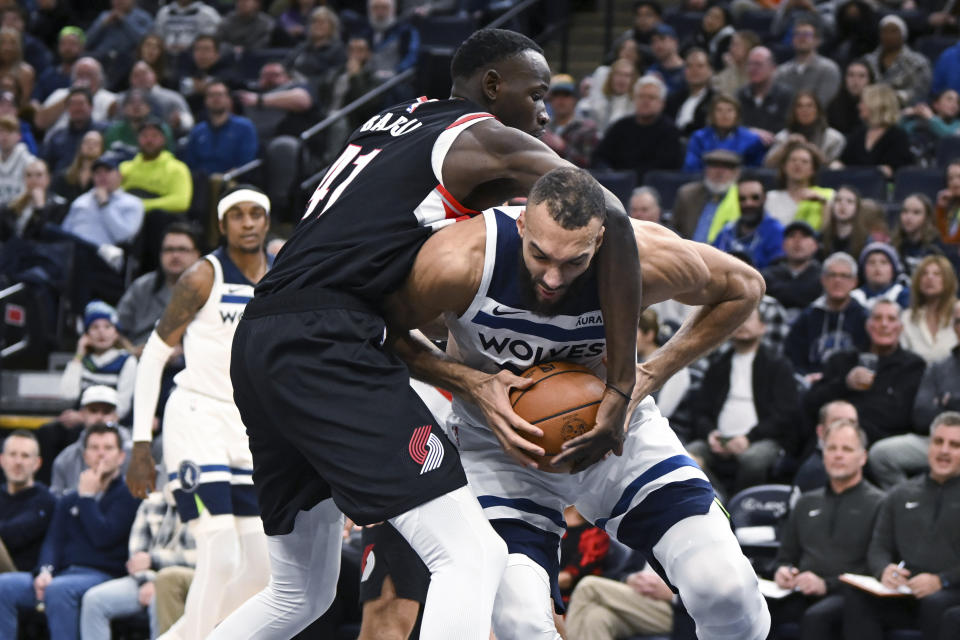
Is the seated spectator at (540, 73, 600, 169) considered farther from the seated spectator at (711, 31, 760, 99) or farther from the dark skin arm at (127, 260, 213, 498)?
the dark skin arm at (127, 260, 213, 498)

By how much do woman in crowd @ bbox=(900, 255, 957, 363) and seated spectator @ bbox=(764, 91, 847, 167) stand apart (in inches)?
85.4

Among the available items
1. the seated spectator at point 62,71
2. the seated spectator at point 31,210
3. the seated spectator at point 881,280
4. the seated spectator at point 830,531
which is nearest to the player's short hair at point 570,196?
the seated spectator at point 830,531

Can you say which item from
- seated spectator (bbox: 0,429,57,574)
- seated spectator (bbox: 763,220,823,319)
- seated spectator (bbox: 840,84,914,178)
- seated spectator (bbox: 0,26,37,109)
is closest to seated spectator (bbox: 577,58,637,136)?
seated spectator (bbox: 840,84,914,178)

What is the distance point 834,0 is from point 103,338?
23.4 ft

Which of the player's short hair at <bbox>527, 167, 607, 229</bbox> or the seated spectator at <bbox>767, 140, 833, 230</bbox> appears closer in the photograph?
the player's short hair at <bbox>527, 167, 607, 229</bbox>

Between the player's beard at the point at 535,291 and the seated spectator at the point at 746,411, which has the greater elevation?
the player's beard at the point at 535,291

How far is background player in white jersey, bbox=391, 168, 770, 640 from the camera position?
4117 mm

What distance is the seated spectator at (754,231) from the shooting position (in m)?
9.73

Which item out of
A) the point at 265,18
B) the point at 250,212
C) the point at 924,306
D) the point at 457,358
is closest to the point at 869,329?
the point at 924,306

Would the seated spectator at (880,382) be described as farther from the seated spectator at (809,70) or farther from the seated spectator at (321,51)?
the seated spectator at (321,51)

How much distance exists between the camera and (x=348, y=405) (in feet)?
13.2

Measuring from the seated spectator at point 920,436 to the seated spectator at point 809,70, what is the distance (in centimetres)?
401

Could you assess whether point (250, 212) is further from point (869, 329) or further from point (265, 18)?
point (265, 18)

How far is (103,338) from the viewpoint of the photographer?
988 cm
